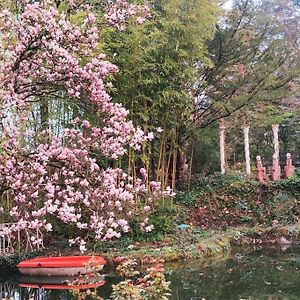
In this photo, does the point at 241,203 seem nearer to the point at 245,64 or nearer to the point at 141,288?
the point at 245,64

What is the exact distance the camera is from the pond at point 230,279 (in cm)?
579

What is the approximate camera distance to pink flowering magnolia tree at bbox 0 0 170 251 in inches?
125

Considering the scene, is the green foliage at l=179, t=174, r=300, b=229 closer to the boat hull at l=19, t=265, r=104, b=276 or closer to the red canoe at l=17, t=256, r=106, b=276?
the red canoe at l=17, t=256, r=106, b=276

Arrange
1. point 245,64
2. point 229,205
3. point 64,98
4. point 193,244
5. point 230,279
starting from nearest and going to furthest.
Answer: point 64,98
point 230,279
point 193,244
point 245,64
point 229,205

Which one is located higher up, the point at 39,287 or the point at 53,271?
the point at 53,271

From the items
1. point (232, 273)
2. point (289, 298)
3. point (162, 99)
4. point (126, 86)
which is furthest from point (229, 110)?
point (289, 298)

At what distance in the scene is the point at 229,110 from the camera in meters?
10.7

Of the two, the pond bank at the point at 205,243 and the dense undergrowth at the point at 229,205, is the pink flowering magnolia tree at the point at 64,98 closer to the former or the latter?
the pond bank at the point at 205,243

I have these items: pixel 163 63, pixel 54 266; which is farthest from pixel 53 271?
pixel 163 63

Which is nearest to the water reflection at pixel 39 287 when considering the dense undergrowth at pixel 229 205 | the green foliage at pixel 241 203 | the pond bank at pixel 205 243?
the pond bank at pixel 205 243

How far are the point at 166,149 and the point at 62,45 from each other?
7553mm

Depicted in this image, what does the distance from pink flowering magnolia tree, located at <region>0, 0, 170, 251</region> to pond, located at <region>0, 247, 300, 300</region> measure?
2.51m

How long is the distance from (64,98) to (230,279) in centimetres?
432

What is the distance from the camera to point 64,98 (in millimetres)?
3480
